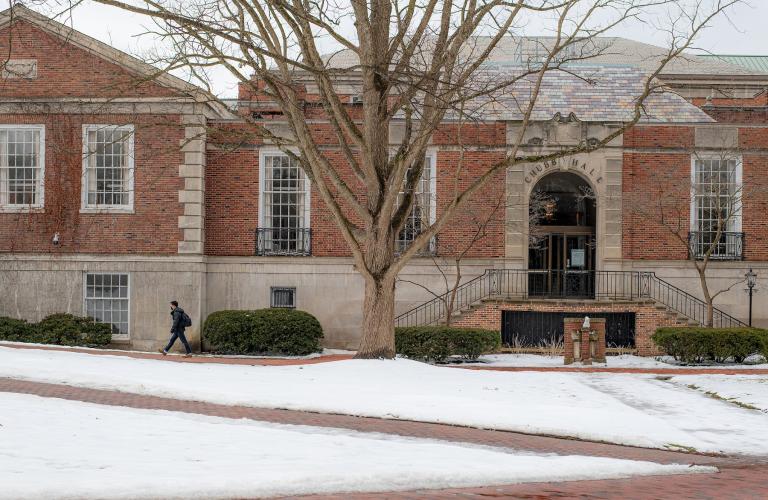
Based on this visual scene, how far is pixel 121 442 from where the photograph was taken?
10609 mm

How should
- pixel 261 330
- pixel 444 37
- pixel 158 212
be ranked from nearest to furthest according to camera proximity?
pixel 444 37 → pixel 261 330 → pixel 158 212

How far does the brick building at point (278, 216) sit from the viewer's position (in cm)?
2825

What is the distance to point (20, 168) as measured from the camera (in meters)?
28.5

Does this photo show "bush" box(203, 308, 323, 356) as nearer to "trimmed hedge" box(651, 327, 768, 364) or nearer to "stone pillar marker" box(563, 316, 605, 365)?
"stone pillar marker" box(563, 316, 605, 365)

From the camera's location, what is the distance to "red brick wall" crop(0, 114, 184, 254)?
92.9 feet

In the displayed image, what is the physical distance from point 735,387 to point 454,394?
5.97m

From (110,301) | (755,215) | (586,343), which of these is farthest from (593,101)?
(110,301)

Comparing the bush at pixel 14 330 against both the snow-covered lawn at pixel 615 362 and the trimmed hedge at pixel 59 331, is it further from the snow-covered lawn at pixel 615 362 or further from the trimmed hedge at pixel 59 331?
the snow-covered lawn at pixel 615 362

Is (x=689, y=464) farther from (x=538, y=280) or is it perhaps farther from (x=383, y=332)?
(x=538, y=280)

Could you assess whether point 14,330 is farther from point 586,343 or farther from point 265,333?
point 586,343

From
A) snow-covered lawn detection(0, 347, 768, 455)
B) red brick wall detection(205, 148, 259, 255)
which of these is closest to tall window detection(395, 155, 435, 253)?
red brick wall detection(205, 148, 259, 255)

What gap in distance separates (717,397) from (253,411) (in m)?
8.53

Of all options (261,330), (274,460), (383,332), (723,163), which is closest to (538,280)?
(723,163)

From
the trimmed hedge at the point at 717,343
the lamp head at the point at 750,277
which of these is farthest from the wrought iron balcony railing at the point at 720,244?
the trimmed hedge at the point at 717,343
